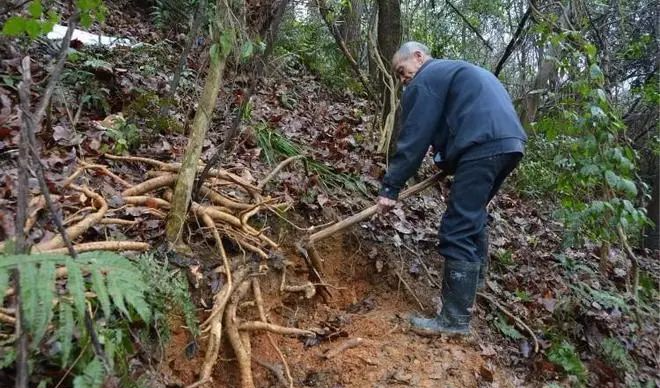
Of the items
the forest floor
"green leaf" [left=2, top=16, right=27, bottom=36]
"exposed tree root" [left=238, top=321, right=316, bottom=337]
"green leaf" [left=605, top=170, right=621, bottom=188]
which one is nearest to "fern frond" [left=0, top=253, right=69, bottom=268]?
the forest floor

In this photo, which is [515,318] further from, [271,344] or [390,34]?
[390,34]

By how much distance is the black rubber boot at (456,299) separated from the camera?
10.9 ft

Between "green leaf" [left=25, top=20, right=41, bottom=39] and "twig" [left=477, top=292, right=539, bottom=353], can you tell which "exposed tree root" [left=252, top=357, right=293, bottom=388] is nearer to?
"twig" [left=477, top=292, right=539, bottom=353]

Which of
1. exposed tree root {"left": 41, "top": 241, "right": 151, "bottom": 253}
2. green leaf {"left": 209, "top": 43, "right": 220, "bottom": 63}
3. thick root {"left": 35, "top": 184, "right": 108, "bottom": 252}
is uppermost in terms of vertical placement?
green leaf {"left": 209, "top": 43, "right": 220, "bottom": 63}

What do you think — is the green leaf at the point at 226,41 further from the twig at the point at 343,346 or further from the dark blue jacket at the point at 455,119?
the twig at the point at 343,346

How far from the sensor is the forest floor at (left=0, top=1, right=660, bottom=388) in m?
3.01

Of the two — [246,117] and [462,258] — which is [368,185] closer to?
[246,117]

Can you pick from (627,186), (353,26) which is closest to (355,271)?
(627,186)

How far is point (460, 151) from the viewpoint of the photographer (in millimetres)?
3309

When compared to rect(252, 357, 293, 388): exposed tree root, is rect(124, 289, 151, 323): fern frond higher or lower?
higher

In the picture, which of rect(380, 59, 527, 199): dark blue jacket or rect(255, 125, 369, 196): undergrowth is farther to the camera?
rect(255, 125, 369, 196): undergrowth

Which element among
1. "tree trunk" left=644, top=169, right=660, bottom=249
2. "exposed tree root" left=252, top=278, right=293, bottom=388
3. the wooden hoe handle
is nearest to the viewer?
"exposed tree root" left=252, top=278, right=293, bottom=388

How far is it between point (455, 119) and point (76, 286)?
8.29 feet

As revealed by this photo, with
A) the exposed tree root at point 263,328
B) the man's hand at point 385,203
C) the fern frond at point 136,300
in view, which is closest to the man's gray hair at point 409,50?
the man's hand at point 385,203
